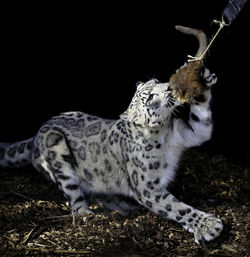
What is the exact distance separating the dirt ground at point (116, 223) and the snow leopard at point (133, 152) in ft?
0.58

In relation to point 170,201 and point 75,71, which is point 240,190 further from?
point 75,71

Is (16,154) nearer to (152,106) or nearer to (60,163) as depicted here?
(60,163)

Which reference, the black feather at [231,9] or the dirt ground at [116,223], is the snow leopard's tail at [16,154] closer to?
the dirt ground at [116,223]

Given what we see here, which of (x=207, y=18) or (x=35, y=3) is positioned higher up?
(x=207, y=18)

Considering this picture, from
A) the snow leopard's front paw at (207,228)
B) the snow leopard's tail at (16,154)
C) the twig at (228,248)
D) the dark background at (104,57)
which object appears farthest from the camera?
the dark background at (104,57)

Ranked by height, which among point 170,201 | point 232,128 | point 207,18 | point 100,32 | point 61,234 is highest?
point 207,18

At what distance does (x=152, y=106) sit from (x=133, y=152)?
61 centimetres

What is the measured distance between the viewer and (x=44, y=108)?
7.14 metres

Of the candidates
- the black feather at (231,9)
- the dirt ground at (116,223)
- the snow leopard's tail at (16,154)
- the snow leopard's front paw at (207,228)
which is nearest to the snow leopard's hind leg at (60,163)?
the dirt ground at (116,223)

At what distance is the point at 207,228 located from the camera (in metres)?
4.57

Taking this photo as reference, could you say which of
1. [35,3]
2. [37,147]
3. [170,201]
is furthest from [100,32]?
[170,201]

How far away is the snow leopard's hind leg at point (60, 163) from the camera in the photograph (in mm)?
5479

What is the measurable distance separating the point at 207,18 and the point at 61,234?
390 centimetres

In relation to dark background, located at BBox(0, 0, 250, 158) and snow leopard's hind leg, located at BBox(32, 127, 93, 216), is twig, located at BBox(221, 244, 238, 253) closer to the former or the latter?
snow leopard's hind leg, located at BBox(32, 127, 93, 216)
